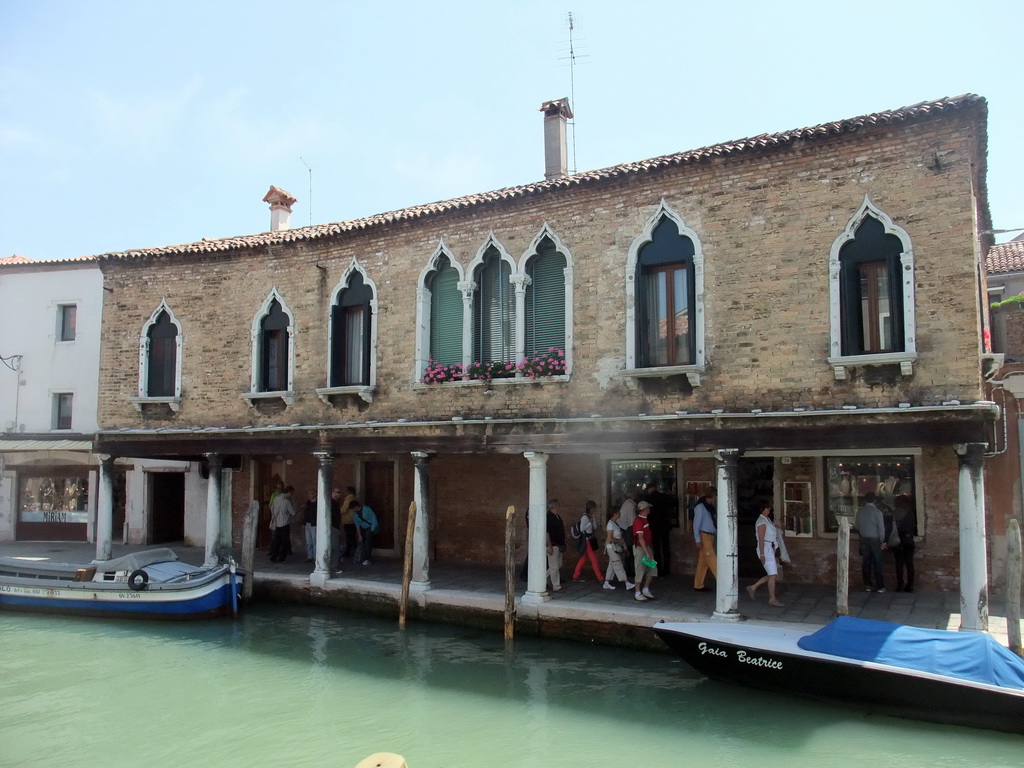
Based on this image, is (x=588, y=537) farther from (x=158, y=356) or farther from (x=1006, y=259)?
(x=1006, y=259)

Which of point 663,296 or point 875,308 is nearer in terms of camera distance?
point 875,308

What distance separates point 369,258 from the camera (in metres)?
12.7

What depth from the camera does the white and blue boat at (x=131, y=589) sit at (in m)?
12.3

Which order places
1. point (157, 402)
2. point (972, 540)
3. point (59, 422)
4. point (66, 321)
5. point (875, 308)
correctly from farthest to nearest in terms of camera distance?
point (66, 321), point (59, 422), point (157, 402), point (875, 308), point (972, 540)

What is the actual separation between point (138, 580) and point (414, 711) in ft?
21.5

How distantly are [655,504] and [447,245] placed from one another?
517cm

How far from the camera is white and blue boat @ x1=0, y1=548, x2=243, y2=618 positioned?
1227 centimetres

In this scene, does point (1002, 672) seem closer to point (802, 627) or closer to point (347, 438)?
point (802, 627)

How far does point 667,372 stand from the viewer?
985 centimetres

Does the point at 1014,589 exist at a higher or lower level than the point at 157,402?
lower

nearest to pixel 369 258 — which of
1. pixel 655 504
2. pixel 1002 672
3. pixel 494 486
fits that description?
pixel 494 486

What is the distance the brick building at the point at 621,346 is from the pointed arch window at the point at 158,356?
0.06 metres

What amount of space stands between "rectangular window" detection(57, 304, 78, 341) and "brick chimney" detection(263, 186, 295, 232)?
17.7 feet

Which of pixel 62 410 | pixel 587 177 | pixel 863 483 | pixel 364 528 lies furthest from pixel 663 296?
pixel 62 410
